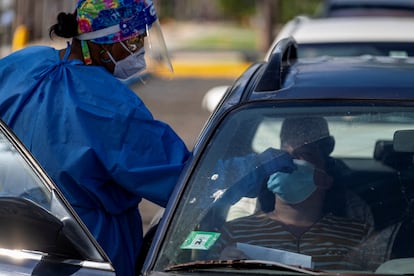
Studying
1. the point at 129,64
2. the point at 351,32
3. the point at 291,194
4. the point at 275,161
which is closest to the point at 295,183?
the point at 291,194

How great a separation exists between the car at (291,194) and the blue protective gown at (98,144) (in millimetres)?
169

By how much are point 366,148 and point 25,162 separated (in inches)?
93.6

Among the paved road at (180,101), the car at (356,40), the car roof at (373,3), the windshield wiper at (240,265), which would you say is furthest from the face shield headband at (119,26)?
the car roof at (373,3)

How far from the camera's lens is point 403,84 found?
325 centimetres

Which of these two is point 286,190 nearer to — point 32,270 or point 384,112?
point 384,112

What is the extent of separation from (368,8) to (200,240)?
762 centimetres

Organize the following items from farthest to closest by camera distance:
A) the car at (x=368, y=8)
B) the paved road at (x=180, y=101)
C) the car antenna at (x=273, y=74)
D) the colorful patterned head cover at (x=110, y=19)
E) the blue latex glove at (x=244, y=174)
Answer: the paved road at (x=180, y=101) → the car at (x=368, y=8) → the colorful patterned head cover at (x=110, y=19) → the car antenna at (x=273, y=74) → the blue latex glove at (x=244, y=174)

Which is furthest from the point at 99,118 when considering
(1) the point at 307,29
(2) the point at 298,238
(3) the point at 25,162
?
(1) the point at 307,29

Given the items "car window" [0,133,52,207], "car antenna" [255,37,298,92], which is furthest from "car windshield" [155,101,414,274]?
"car window" [0,133,52,207]

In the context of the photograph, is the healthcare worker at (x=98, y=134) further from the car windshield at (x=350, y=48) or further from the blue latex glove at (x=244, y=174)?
the car windshield at (x=350, y=48)

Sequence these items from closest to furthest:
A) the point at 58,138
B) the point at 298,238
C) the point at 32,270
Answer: the point at 32,270 → the point at 298,238 → the point at 58,138

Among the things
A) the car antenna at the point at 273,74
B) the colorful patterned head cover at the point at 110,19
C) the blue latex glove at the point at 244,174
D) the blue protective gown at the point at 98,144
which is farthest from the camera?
the colorful patterned head cover at the point at 110,19

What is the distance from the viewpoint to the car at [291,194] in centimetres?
278

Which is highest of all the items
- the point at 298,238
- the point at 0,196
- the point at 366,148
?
the point at 0,196
